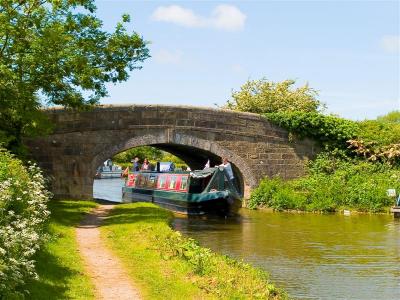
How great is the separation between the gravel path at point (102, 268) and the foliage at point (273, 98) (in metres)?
25.0

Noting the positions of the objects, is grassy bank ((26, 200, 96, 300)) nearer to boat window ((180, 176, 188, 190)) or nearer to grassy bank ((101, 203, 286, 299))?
grassy bank ((101, 203, 286, 299))

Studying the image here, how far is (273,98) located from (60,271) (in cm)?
3055

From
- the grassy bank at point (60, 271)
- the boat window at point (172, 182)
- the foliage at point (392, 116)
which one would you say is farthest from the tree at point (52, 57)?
the foliage at point (392, 116)

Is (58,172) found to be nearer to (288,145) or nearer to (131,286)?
(288,145)

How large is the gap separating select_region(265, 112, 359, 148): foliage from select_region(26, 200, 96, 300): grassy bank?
45.9ft

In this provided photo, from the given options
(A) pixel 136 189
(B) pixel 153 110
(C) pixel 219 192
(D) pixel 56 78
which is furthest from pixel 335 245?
(A) pixel 136 189

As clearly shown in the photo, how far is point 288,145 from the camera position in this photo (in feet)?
86.0

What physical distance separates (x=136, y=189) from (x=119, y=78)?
1198cm

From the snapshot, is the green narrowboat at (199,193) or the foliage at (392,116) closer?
the green narrowboat at (199,193)

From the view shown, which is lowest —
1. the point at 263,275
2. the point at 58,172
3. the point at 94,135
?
the point at 263,275

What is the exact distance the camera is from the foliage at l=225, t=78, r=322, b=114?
3756 centimetres

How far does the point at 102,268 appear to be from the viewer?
9383mm

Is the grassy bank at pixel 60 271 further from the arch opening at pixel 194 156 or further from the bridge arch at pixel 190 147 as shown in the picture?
the arch opening at pixel 194 156

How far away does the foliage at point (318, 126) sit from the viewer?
25.9 meters
